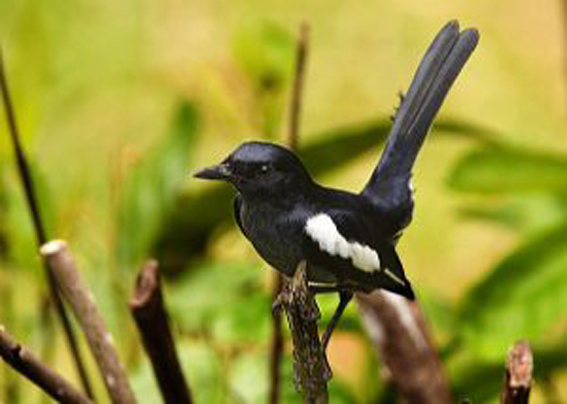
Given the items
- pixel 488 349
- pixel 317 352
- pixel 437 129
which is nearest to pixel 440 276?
pixel 437 129

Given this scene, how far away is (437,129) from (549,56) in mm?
1241

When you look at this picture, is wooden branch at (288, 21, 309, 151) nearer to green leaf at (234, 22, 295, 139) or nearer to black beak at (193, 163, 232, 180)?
green leaf at (234, 22, 295, 139)

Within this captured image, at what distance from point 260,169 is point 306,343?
105mm

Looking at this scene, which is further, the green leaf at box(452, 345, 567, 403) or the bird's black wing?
the green leaf at box(452, 345, 567, 403)

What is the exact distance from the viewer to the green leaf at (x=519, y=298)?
1.40m

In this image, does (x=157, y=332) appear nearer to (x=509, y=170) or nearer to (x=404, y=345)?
(x=404, y=345)

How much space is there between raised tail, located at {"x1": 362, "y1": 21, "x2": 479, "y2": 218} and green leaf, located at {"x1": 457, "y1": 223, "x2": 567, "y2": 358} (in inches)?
27.1

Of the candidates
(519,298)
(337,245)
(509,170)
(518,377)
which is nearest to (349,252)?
(337,245)

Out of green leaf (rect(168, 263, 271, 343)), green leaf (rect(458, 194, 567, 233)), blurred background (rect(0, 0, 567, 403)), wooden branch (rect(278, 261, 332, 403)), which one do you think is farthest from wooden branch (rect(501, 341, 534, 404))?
green leaf (rect(458, 194, 567, 233))

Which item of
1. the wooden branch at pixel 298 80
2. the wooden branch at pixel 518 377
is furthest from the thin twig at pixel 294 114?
the wooden branch at pixel 518 377

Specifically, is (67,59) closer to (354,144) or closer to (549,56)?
(549,56)

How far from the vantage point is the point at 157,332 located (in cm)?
89

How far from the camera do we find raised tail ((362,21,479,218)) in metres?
0.67

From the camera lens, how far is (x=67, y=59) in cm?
275
